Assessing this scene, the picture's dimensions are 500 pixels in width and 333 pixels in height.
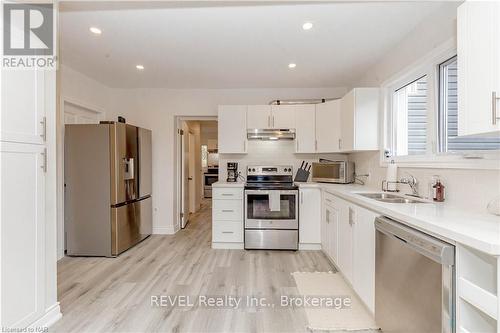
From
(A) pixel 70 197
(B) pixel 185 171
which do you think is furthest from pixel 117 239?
(B) pixel 185 171

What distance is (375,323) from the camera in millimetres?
1900

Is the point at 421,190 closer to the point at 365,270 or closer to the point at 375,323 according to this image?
the point at 365,270

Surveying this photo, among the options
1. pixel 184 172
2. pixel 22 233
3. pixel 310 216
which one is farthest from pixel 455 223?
pixel 184 172

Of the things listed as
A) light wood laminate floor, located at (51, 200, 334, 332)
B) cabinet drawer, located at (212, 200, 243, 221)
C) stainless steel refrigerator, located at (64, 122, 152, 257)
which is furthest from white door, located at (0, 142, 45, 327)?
cabinet drawer, located at (212, 200, 243, 221)

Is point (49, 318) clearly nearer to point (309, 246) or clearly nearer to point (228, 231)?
point (228, 231)

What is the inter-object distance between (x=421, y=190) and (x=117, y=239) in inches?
137

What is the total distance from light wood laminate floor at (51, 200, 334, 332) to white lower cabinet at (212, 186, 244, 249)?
0.51 ft

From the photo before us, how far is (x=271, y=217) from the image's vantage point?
11.6 feet

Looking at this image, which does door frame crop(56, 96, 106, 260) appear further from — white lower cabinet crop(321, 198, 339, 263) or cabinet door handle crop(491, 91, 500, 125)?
cabinet door handle crop(491, 91, 500, 125)

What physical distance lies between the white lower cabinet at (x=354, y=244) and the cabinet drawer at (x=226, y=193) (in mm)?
1261

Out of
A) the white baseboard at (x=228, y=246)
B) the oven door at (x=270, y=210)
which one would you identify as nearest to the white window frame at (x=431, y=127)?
the oven door at (x=270, y=210)

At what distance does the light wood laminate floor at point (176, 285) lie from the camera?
1.91 m

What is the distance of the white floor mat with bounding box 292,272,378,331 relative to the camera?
1.90 meters

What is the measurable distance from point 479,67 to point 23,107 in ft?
8.78
